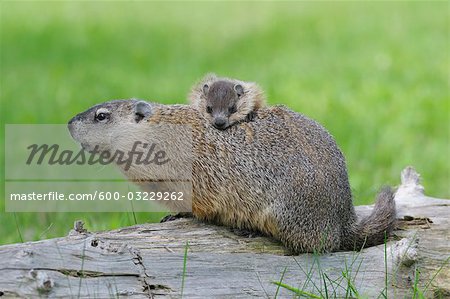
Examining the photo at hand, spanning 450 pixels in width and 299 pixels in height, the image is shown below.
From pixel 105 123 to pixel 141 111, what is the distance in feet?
0.96

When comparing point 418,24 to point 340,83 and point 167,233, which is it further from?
point 167,233

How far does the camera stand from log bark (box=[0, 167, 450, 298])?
5.10 m

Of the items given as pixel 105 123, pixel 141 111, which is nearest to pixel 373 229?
pixel 141 111

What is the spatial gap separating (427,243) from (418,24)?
49.8 ft

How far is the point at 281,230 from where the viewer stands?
6047 mm

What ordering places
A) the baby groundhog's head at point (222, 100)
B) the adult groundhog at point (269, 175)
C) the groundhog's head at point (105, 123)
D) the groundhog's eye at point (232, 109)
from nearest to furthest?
the adult groundhog at point (269, 175)
the groundhog's head at point (105, 123)
the baby groundhog's head at point (222, 100)
the groundhog's eye at point (232, 109)

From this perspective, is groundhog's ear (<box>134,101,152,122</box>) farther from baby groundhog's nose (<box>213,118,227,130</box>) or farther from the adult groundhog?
baby groundhog's nose (<box>213,118,227,130</box>)

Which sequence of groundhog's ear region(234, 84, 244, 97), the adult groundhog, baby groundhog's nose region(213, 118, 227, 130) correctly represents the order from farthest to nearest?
groundhog's ear region(234, 84, 244, 97) → baby groundhog's nose region(213, 118, 227, 130) → the adult groundhog

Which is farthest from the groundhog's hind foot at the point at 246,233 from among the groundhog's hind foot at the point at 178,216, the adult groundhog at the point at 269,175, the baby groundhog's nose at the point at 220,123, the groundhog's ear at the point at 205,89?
the groundhog's ear at the point at 205,89

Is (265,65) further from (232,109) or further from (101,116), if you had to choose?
(101,116)

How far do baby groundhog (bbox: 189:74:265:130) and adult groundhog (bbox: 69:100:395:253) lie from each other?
0.96 ft

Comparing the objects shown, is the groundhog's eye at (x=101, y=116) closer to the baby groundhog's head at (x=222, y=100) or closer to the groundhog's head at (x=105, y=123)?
the groundhog's head at (x=105, y=123)

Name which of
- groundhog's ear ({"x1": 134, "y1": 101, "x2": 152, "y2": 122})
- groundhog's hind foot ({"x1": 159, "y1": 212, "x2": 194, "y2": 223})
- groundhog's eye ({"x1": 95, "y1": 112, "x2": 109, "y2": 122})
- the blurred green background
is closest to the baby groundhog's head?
groundhog's ear ({"x1": 134, "y1": 101, "x2": 152, "y2": 122})

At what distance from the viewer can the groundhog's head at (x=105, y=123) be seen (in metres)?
6.34
